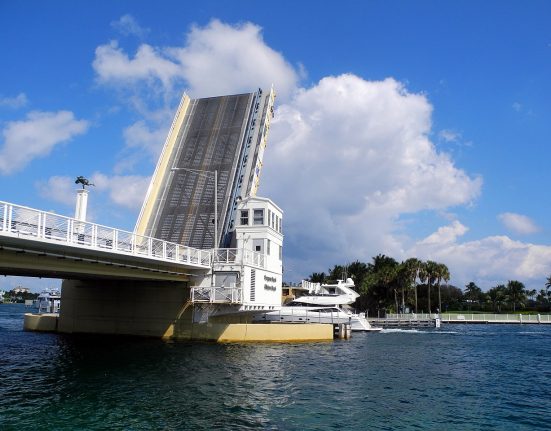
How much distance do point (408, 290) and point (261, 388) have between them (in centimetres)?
5878

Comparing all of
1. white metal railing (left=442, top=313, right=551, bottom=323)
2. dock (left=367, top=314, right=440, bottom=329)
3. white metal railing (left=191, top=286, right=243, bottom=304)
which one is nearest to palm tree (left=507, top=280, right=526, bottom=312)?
white metal railing (left=442, top=313, right=551, bottom=323)

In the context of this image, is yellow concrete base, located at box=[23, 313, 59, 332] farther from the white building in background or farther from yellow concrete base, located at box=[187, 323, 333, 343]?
the white building in background

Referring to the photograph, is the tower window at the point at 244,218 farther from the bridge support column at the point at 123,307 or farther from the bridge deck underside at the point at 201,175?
the bridge support column at the point at 123,307

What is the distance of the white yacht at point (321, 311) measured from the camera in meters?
40.7

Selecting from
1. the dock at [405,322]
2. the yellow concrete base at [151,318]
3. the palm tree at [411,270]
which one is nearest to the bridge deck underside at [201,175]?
the yellow concrete base at [151,318]

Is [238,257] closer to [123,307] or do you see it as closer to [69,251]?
[123,307]

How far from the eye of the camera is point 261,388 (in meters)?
17.6

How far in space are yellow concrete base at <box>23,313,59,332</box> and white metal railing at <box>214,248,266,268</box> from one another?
47.3 ft

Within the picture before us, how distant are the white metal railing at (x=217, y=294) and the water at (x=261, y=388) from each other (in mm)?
2638

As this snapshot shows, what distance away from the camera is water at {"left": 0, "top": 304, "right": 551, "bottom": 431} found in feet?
43.4

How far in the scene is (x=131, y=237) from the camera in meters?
23.5

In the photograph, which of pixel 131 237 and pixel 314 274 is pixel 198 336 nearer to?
pixel 131 237

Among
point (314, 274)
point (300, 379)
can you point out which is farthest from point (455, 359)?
point (314, 274)

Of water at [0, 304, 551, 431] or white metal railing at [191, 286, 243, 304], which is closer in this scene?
water at [0, 304, 551, 431]
